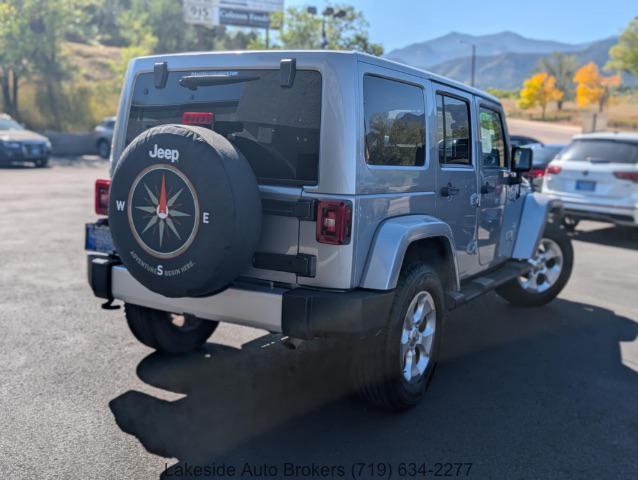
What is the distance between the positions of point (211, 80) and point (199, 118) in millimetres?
266

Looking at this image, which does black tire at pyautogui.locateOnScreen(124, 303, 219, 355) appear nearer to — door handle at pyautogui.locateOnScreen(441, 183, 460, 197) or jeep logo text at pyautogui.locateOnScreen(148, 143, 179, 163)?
jeep logo text at pyautogui.locateOnScreen(148, 143, 179, 163)

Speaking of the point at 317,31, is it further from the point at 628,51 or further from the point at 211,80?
the point at 211,80

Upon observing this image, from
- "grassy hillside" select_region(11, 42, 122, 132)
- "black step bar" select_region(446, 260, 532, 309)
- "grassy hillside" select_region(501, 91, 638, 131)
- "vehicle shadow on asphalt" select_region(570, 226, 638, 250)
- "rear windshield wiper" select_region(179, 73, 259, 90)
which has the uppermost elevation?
"grassy hillside" select_region(501, 91, 638, 131)

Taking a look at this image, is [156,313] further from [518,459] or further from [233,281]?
[518,459]

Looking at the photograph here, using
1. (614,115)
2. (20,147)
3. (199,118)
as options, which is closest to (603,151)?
(199,118)

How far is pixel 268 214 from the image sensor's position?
368cm

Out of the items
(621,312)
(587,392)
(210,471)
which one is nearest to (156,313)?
(210,471)

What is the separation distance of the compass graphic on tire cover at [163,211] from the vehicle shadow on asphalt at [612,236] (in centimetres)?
856

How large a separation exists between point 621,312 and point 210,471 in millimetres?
4706

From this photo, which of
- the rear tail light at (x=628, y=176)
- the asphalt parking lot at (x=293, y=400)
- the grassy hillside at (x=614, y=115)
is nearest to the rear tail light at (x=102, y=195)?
the asphalt parking lot at (x=293, y=400)

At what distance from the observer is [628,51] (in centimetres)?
5556

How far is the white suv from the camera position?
9742 mm

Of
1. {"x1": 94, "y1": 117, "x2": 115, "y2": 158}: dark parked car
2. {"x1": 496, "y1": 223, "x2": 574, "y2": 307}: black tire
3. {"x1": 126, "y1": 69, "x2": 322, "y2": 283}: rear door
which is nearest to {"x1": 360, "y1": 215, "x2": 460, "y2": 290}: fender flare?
{"x1": 126, "y1": 69, "x2": 322, "y2": 283}: rear door

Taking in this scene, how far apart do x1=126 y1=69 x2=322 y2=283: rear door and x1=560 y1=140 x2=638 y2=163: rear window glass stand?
781cm
